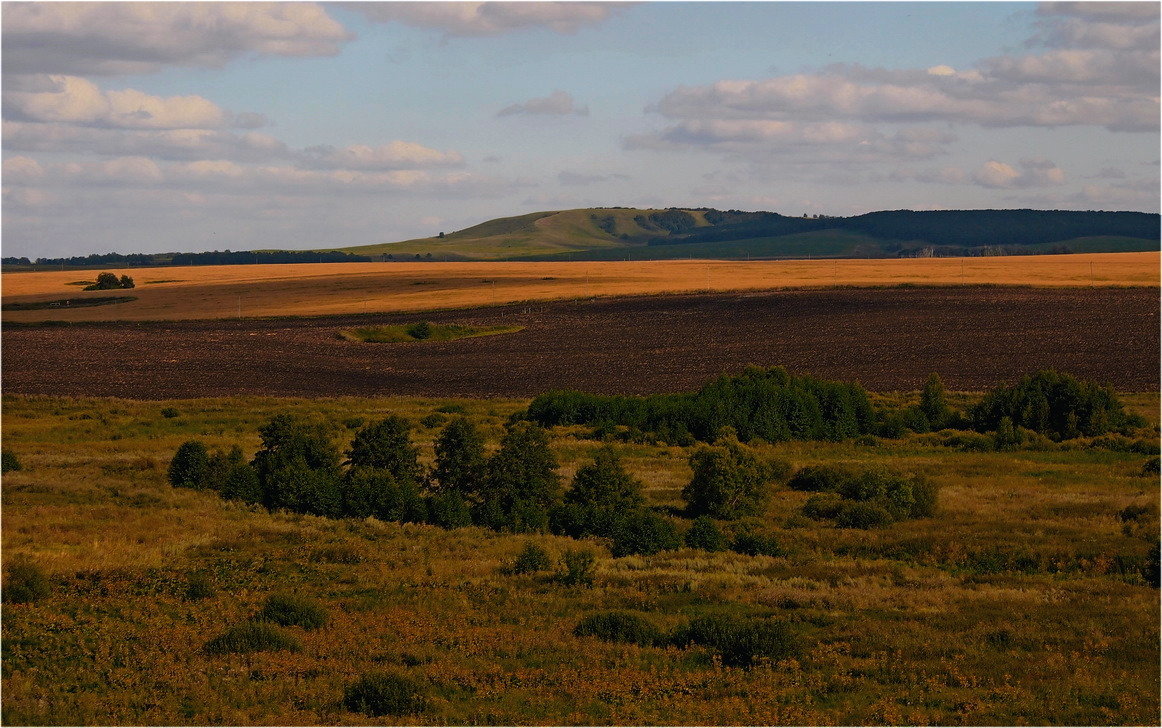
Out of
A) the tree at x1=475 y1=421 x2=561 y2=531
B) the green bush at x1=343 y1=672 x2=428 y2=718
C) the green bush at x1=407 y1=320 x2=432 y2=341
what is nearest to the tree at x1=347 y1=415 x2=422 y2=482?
the tree at x1=475 y1=421 x2=561 y2=531

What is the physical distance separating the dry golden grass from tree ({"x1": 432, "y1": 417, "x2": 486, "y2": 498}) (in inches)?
3075

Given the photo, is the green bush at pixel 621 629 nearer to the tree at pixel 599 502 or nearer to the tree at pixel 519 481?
the tree at pixel 599 502

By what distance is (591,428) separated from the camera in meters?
51.8

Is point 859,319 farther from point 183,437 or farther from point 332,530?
point 332,530

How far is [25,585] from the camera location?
2391cm

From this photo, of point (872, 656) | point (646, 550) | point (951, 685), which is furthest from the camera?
point (646, 550)

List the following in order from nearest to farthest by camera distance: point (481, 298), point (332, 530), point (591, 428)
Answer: point (332, 530) → point (591, 428) → point (481, 298)

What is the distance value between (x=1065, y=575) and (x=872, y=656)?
8.84 m

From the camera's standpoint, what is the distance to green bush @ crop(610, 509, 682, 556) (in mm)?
30250

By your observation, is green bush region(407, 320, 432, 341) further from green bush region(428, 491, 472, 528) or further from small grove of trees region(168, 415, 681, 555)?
green bush region(428, 491, 472, 528)

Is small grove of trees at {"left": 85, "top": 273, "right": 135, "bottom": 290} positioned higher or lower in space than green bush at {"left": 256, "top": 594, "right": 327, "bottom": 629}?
higher

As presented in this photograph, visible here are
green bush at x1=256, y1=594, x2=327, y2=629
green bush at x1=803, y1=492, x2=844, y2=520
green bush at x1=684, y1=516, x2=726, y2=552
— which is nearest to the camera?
green bush at x1=256, y1=594, x2=327, y2=629

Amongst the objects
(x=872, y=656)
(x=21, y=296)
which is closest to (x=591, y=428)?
(x=872, y=656)

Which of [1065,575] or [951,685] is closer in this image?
[951,685]
